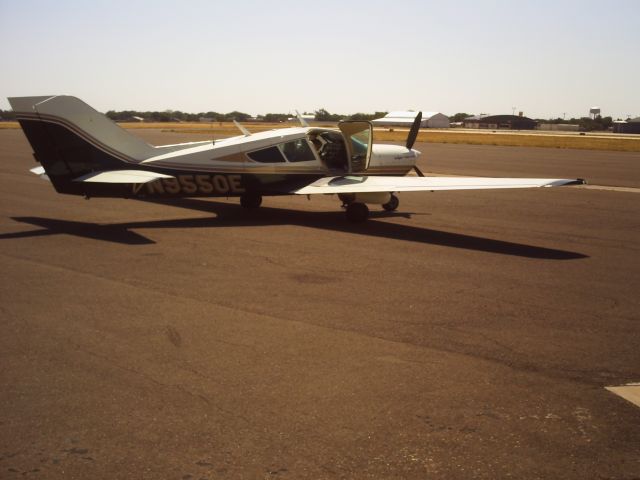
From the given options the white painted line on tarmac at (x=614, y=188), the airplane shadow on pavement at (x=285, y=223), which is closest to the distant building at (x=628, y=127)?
the white painted line on tarmac at (x=614, y=188)

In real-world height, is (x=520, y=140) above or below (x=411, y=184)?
above

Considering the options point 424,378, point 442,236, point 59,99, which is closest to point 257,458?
point 424,378

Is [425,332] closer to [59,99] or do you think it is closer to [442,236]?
[442,236]

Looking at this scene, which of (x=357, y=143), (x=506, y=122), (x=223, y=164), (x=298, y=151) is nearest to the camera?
(x=223, y=164)

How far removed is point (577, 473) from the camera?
4.35m

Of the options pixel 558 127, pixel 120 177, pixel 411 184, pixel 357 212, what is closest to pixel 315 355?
pixel 120 177

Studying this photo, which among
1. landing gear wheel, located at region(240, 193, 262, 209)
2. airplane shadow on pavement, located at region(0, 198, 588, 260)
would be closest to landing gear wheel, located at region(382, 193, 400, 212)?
airplane shadow on pavement, located at region(0, 198, 588, 260)

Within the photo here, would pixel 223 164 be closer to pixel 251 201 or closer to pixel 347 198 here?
pixel 251 201

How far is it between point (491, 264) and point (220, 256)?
177 inches

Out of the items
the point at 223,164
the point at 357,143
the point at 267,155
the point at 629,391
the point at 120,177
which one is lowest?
the point at 629,391

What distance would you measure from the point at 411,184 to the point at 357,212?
5.02ft

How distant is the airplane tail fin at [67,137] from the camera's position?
12891mm

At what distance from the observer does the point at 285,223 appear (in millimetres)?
14945

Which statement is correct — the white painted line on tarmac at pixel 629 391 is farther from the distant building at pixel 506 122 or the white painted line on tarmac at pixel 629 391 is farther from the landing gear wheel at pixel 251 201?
the distant building at pixel 506 122
